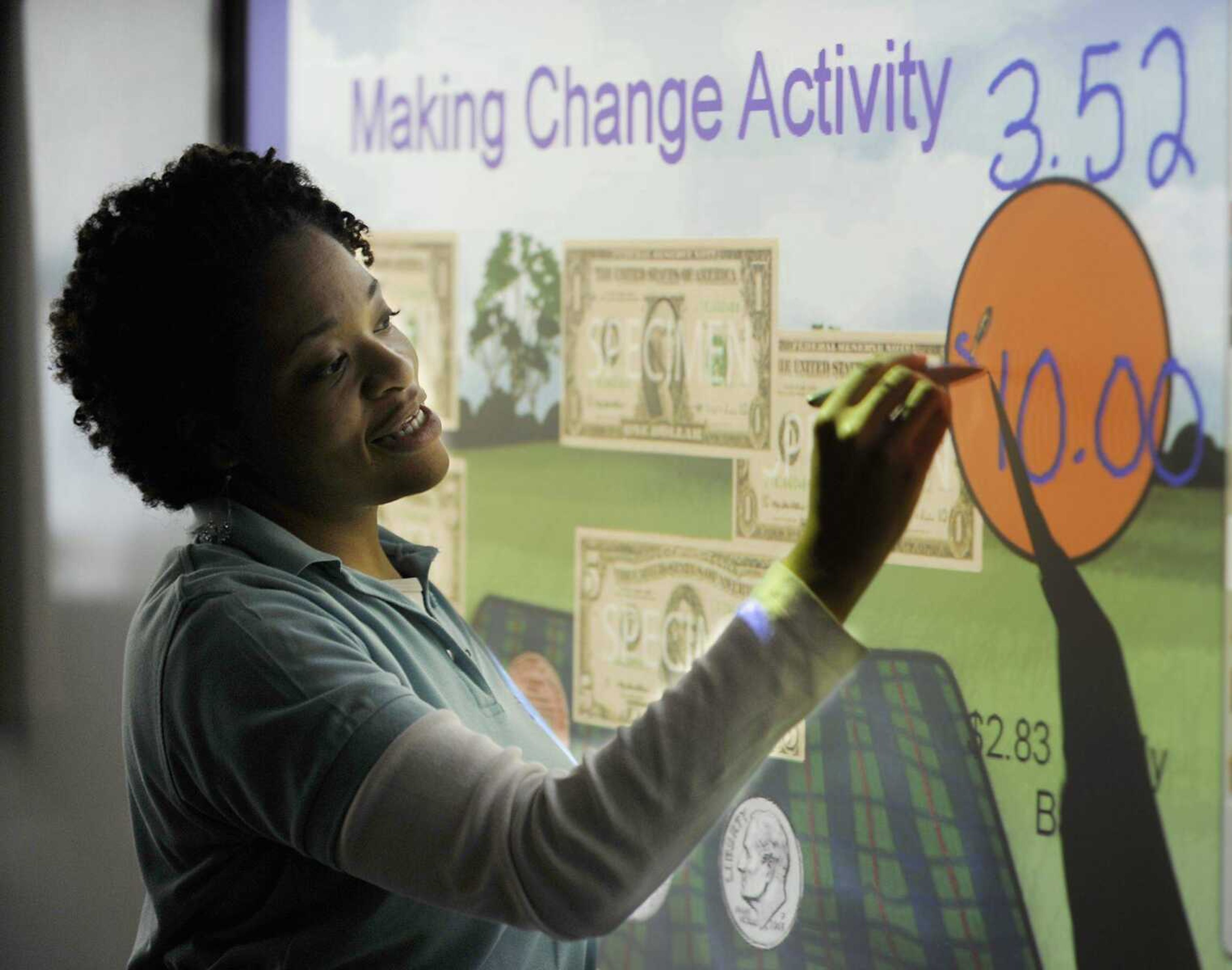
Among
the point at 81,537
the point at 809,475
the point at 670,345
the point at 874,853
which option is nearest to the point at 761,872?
the point at 874,853

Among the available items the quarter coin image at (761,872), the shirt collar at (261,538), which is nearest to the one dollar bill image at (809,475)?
the quarter coin image at (761,872)

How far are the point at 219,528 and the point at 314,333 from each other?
0.17 m

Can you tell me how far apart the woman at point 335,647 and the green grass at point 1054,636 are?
1.31 feet

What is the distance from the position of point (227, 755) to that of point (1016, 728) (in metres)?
0.70

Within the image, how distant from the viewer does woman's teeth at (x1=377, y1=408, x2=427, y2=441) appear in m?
1.15

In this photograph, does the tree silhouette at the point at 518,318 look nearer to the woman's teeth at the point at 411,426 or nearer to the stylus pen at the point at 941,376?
the woman's teeth at the point at 411,426

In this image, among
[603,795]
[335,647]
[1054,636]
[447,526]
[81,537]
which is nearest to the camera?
[603,795]

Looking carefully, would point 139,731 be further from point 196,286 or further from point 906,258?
point 906,258

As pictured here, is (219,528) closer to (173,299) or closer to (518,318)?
(173,299)

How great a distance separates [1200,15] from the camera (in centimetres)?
121

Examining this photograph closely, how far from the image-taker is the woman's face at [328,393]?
1133 mm

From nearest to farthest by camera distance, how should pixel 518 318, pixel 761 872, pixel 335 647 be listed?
pixel 335 647, pixel 761 872, pixel 518 318

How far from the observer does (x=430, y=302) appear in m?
1.90

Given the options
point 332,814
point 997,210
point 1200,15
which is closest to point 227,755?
point 332,814
